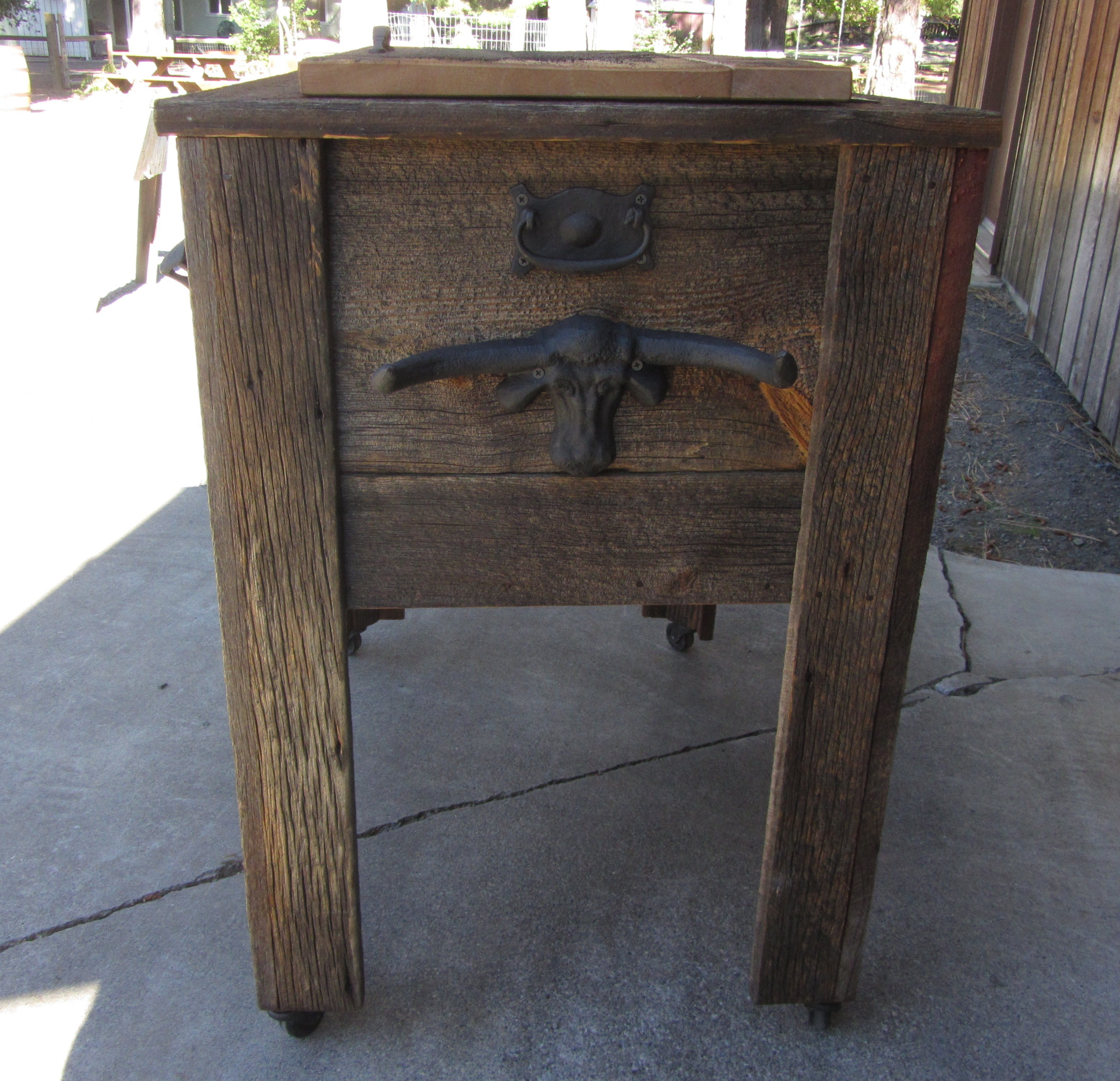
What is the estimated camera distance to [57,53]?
19.2 metres

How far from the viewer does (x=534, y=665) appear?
236 centimetres

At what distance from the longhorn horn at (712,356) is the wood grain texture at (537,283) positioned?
4 cm

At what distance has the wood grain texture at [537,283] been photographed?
3.40 feet

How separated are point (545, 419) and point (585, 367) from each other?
9cm

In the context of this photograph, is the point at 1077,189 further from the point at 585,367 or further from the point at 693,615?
the point at 585,367

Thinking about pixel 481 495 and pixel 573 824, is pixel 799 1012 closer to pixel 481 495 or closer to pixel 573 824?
pixel 573 824

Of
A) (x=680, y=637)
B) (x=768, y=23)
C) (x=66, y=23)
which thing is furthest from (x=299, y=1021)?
(x=66, y=23)

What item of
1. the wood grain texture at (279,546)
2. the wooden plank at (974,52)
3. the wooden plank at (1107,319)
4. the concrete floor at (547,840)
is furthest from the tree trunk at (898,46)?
the wood grain texture at (279,546)

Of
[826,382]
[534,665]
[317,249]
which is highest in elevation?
[317,249]

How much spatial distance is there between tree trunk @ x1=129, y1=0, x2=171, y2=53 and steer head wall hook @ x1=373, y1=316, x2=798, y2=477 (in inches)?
923

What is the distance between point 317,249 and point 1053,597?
229 centimetres

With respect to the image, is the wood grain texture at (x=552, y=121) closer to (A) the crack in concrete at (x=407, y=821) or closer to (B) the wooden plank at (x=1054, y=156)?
(A) the crack in concrete at (x=407, y=821)

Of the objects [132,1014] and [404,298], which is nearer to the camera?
[404,298]

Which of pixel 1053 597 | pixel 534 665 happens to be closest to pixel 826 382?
pixel 534 665
